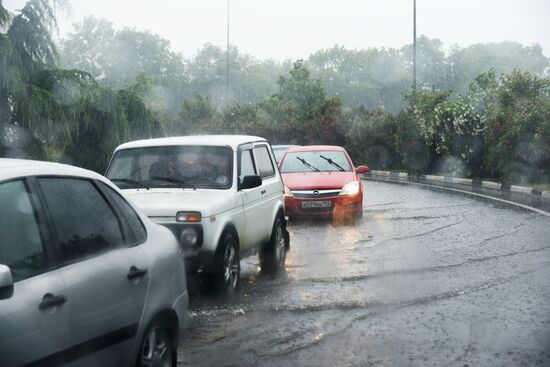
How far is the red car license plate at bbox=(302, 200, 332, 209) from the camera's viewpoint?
15570mm

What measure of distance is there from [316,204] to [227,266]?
7.29 metres

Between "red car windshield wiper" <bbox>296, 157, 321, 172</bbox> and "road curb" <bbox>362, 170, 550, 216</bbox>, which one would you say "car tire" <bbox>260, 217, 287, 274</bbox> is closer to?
"red car windshield wiper" <bbox>296, 157, 321, 172</bbox>

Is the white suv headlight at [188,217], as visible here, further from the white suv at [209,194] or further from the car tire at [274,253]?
the car tire at [274,253]

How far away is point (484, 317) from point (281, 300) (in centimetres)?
206

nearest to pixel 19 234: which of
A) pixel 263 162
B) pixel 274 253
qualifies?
pixel 263 162

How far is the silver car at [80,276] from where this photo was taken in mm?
3430

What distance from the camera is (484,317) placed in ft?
23.5

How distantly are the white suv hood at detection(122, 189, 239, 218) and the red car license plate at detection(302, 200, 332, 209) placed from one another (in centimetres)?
683

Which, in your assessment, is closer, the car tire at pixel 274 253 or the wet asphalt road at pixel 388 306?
the wet asphalt road at pixel 388 306

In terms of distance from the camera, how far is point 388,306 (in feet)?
25.3

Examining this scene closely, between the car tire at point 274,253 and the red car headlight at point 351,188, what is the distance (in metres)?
5.12

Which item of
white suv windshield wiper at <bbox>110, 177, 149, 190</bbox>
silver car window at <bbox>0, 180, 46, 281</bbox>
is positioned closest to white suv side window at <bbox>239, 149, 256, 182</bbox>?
white suv windshield wiper at <bbox>110, 177, 149, 190</bbox>

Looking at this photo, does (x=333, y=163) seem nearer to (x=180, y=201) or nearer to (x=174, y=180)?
(x=174, y=180)

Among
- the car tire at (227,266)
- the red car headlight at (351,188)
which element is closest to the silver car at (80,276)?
the car tire at (227,266)
